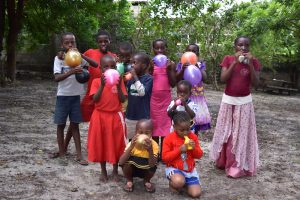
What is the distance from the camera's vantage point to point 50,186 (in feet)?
14.5

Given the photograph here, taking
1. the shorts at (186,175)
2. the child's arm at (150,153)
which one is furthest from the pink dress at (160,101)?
the child's arm at (150,153)

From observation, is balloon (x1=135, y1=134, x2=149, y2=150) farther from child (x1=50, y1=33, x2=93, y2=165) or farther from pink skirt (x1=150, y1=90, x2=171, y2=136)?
child (x1=50, y1=33, x2=93, y2=165)

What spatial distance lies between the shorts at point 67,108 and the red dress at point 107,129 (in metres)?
0.77

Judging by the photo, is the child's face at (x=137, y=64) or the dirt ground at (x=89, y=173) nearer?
the dirt ground at (x=89, y=173)

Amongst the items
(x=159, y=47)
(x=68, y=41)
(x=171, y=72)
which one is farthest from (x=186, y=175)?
(x=68, y=41)

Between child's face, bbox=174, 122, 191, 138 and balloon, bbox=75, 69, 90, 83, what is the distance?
1278 millimetres

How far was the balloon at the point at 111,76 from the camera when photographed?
419cm

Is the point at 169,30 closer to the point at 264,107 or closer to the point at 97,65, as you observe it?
the point at 264,107

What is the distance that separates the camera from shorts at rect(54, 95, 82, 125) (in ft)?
17.1

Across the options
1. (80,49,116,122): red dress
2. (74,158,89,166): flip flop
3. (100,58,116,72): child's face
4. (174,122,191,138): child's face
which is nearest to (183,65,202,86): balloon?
(174,122,191,138): child's face

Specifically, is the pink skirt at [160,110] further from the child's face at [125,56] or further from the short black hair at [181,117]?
the short black hair at [181,117]

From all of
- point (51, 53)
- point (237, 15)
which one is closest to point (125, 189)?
point (237, 15)

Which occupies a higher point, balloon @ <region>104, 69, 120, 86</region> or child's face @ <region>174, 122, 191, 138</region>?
balloon @ <region>104, 69, 120, 86</region>

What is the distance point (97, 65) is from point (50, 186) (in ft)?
5.12
